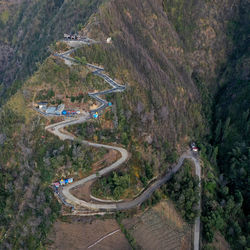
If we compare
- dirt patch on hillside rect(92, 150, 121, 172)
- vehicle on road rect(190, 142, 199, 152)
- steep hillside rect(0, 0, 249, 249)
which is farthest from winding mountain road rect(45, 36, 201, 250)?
vehicle on road rect(190, 142, 199, 152)

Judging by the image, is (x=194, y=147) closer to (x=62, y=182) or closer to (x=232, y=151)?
(x=232, y=151)

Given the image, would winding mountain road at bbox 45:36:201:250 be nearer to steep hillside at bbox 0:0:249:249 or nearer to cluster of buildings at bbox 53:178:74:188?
cluster of buildings at bbox 53:178:74:188

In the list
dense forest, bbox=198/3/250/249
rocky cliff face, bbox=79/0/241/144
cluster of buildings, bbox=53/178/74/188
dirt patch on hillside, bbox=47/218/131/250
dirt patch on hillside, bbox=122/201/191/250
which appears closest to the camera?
dirt patch on hillside, bbox=47/218/131/250

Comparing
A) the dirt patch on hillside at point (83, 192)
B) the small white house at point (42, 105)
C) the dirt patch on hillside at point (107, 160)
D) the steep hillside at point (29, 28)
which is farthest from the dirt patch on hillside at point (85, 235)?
the steep hillside at point (29, 28)

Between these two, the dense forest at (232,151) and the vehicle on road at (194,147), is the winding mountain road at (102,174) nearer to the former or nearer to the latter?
the dense forest at (232,151)

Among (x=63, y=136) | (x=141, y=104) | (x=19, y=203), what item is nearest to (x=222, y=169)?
(x=141, y=104)
